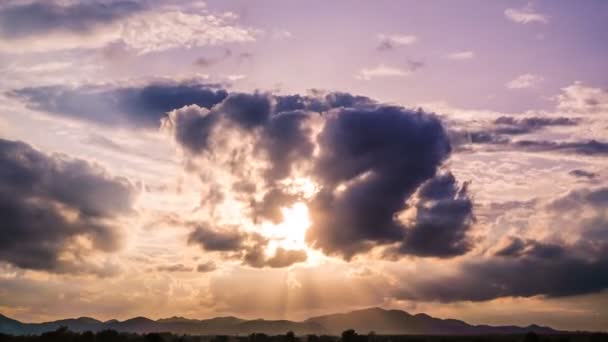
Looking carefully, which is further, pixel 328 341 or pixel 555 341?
pixel 328 341

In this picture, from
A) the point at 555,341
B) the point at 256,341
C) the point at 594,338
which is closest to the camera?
the point at 555,341

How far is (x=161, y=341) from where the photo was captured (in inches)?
7559

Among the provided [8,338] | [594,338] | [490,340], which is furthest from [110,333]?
[594,338]

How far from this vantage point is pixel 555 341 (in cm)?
17088

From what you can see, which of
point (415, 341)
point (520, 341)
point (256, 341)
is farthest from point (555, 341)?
point (256, 341)

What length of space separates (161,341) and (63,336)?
87.9 ft

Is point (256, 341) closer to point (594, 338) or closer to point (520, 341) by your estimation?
point (520, 341)

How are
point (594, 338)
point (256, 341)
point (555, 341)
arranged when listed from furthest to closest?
point (256, 341) → point (594, 338) → point (555, 341)

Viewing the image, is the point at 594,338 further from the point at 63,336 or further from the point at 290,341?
the point at 63,336

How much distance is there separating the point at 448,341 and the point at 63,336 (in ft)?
343

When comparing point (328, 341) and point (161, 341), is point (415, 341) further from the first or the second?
point (161, 341)

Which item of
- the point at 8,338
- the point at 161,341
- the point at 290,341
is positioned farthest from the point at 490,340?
the point at 8,338

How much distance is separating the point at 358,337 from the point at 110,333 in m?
68.5

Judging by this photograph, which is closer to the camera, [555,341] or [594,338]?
[555,341]
